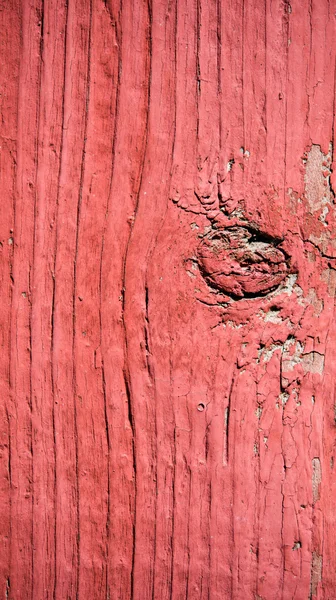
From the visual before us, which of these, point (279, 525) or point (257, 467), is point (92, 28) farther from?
point (279, 525)

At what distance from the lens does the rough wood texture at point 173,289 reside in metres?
0.90

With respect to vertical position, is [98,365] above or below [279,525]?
above

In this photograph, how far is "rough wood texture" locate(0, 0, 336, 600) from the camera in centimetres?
90

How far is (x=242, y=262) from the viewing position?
2.96 feet

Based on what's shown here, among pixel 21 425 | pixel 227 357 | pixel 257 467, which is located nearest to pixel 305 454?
pixel 257 467

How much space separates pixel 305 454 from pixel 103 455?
0.42 meters

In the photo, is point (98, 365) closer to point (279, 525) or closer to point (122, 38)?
point (279, 525)

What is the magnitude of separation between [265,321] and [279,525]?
43cm

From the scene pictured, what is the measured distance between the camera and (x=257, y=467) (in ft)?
3.04

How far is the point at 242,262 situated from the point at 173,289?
0.15 m

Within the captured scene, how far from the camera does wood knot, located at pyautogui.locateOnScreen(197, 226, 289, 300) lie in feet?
2.95

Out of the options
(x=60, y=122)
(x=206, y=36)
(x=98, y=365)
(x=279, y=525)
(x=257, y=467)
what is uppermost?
(x=206, y=36)

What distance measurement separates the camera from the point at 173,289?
3.01 ft

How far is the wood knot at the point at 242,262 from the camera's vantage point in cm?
90
